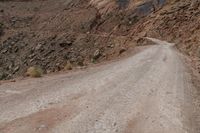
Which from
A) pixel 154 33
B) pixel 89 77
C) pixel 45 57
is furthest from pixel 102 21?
pixel 89 77

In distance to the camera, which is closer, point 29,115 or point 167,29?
point 29,115

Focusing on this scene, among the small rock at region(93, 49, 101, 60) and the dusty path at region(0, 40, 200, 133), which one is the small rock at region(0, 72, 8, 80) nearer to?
the small rock at region(93, 49, 101, 60)

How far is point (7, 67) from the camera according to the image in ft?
148

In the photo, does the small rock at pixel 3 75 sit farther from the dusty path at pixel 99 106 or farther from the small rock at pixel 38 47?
the dusty path at pixel 99 106

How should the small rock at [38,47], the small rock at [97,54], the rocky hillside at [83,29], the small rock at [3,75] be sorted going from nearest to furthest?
the small rock at [3,75] < the small rock at [97,54] < the rocky hillside at [83,29] < the small rock at [38,47]

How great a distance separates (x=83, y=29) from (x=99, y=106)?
157 feet

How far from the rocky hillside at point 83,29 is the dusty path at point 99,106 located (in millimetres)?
20807

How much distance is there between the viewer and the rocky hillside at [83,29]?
43062mm

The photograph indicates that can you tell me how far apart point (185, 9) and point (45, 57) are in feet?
73.6

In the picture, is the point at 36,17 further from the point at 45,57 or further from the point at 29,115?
the point at 29,115

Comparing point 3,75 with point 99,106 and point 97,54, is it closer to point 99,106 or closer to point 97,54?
point 97,54

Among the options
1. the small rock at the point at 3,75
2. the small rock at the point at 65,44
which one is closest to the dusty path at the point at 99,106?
the small rock at the point at 3,75

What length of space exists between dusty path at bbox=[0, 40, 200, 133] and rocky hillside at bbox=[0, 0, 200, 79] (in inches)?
819

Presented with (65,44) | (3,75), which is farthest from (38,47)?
(3,75)
